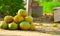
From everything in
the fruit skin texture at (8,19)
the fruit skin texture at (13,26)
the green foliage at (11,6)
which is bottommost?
the fruit skin texture at (13,26)

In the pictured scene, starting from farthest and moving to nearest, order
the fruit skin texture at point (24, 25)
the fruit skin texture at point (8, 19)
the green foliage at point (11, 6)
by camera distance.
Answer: the green foliage at point (11, 6), the fruit skin texture at point (8, 19), the fruit skin texture at point (24, 25)

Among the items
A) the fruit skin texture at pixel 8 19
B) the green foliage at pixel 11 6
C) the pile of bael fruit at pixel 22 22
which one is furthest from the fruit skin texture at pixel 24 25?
the green foliage at pixel 11 6

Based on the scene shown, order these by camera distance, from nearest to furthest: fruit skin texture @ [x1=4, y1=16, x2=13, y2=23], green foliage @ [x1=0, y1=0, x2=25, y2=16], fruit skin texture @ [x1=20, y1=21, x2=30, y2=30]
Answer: fruit skin texture @ [x1=20, y1=21, x2=30, y2=30], fruit skin texture @ [x1=4, y1=16, x2=13, y2=23], green foliage @ [x1=0, y1=0, x2=25, y2=16]

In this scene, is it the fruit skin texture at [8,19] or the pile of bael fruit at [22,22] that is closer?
the pile of bael fruit at [22,22]

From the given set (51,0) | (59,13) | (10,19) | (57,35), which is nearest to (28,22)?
(10,19)

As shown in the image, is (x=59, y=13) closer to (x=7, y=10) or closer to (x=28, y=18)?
(x=7, y=10)

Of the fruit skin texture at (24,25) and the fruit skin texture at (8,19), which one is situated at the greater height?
the fruit skin texture at (8,19)

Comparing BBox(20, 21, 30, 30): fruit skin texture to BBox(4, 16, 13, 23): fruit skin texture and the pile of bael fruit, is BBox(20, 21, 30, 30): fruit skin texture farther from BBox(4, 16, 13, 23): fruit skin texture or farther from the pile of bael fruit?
BBox(4, 16, 13, 23): fruit skin texture

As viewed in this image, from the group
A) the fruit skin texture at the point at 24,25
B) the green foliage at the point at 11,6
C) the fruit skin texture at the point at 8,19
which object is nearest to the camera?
the fruit skin texture at the point at 24,25

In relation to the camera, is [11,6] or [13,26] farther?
[11,6]

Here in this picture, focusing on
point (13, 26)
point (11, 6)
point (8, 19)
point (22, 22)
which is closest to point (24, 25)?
point (22, 22)

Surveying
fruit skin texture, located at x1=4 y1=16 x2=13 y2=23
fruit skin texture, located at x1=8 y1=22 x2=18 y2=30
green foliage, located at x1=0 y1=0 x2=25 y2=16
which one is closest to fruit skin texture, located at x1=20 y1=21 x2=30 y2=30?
fruit skin texture, located at x1=8 y1=22 x2=18 y2=30

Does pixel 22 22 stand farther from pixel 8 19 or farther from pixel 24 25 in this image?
pixel 8 19

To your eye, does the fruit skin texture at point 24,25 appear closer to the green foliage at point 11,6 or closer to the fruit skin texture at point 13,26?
the fruit skin texture at point 13,26
